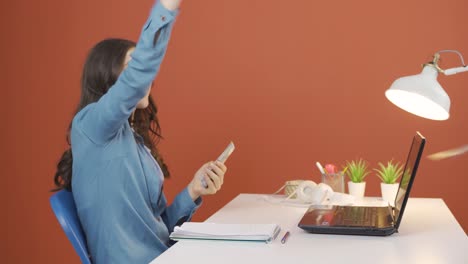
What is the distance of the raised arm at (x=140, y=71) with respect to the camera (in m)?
1.65

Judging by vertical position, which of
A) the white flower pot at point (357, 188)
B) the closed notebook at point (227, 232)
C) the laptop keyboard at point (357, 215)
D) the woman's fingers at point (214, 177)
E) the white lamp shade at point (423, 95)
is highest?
the white lamp shade at point (423, 95)

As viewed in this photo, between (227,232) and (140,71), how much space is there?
0.48 m

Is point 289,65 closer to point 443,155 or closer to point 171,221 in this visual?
point 443,155

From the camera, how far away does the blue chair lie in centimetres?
192

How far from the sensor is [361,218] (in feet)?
6.50

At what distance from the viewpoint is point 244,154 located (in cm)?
333

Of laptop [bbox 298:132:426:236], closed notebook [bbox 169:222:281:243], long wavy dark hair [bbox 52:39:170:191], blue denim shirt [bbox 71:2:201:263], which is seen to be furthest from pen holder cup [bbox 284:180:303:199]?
long wavy dark hair [bbox 52:39:170:191]

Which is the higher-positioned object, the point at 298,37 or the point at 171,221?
the point at 298,37

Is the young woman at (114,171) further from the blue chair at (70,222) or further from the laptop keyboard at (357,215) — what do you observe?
the laptop keyboard at (357,215)

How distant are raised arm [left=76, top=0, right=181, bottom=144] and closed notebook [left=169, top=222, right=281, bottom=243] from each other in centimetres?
35

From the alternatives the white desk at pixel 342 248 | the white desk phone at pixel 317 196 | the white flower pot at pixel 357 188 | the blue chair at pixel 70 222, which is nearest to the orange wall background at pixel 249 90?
the white flower pot at pixel 357 188

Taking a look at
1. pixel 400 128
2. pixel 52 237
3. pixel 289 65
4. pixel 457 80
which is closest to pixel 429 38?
pixel 457 80

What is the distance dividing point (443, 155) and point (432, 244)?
1.46m

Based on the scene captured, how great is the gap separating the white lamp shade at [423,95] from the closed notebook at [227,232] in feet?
1.84
